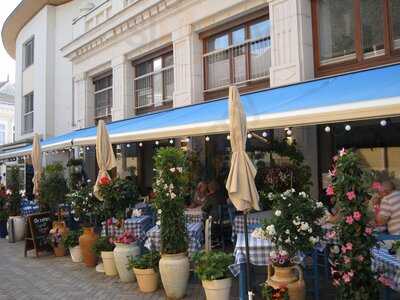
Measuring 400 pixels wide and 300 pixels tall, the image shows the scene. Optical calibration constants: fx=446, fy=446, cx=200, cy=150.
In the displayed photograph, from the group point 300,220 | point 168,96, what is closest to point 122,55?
point 168,96

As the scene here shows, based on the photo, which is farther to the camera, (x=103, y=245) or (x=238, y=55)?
(x=238, y=55)

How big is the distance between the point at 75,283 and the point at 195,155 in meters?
4.71

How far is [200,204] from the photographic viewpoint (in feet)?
33.2

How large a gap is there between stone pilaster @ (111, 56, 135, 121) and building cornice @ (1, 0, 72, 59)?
8850 mm

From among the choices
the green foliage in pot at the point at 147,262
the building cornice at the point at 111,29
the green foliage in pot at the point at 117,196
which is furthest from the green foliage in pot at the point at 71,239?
the building cornice at the point at 111,29

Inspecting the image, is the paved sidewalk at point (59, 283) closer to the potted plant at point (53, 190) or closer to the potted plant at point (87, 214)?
the potted plant at point (87, 214)

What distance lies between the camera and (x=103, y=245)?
329 inches

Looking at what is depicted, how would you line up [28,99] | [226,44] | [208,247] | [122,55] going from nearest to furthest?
[208,247], [226,44], [122,55], [28,99]

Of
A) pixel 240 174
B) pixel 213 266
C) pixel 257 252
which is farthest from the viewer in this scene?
pixel 213 266

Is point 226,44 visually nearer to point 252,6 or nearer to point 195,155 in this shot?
point 252,6

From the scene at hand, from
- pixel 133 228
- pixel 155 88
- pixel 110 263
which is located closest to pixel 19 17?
pixel 155 88

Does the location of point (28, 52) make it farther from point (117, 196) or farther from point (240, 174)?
point (240, 174)

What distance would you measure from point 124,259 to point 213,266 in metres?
2.21

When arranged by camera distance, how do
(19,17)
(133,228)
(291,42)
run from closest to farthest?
(133,228)
(291,42)
(19,17)
